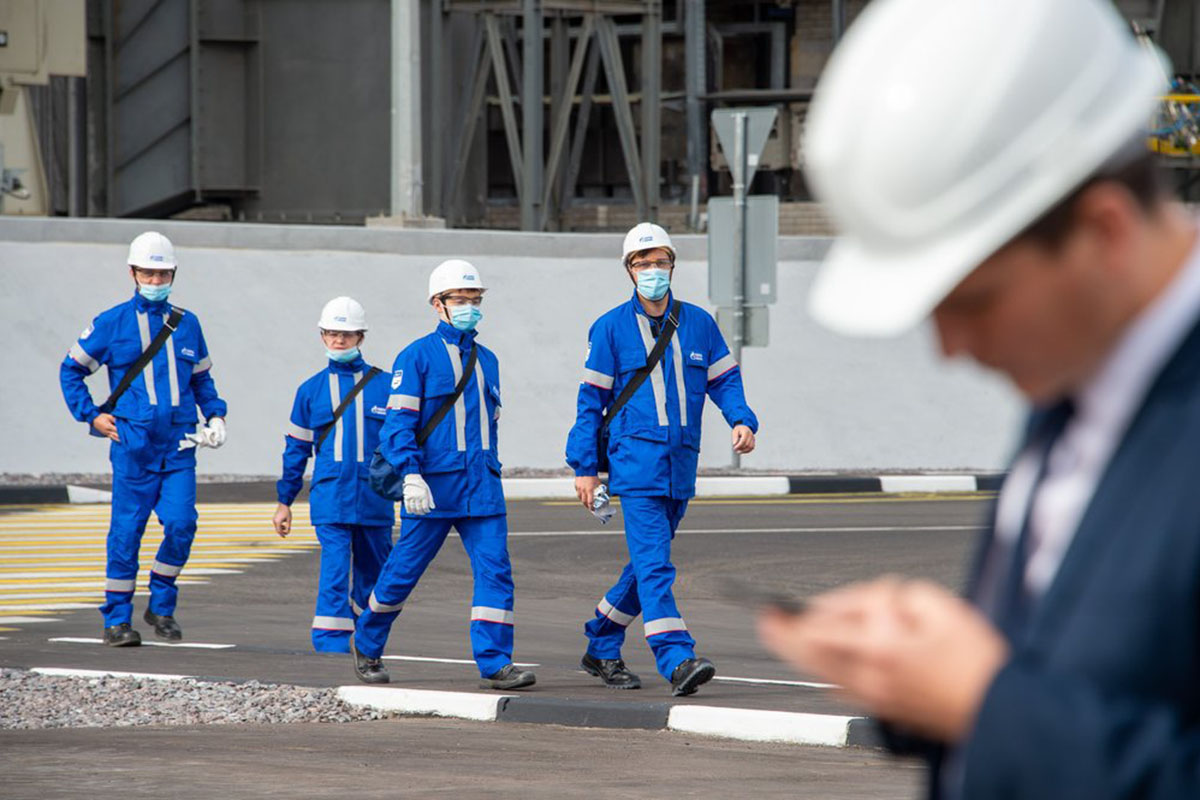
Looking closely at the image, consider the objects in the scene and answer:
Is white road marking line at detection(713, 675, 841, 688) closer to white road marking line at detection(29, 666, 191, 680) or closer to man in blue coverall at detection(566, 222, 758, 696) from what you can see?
man in blue coverall at detection(566, 222, 758, 696)

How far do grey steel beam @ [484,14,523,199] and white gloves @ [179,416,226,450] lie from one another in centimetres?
1856

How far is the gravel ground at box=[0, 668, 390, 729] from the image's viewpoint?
27.9 feet

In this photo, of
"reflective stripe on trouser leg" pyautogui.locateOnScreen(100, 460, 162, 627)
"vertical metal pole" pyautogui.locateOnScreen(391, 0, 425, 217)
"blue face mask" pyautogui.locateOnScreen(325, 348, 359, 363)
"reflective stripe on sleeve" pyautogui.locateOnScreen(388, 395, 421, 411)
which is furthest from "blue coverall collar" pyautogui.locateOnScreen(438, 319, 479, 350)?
"vertical metal pole" pyautogui.locateOnScreen(391, 0, 425, 217)

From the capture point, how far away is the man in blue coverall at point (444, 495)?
374 inches

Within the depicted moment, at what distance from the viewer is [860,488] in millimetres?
19922

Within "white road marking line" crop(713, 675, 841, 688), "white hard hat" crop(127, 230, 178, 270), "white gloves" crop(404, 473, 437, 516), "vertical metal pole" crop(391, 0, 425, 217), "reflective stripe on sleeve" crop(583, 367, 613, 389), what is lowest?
"white road marking line" crop(713, 675, 841, 688)

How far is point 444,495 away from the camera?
963 cm

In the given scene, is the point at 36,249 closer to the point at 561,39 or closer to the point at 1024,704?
the point at 561,39

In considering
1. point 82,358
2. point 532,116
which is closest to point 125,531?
point 82,358

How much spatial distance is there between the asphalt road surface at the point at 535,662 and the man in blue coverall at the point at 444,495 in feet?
0.68

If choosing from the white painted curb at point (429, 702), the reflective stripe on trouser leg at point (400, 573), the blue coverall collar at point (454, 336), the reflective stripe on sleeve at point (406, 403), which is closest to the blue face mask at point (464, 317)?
the blue coverall collar at point (454, 336)

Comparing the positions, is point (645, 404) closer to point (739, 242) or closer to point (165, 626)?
point (165, 626)

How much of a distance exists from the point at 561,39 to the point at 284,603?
21.3 meters

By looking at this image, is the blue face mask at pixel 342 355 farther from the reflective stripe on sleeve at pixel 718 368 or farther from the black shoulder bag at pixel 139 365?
the reflective stripe on sleeve at pixel 718 368
